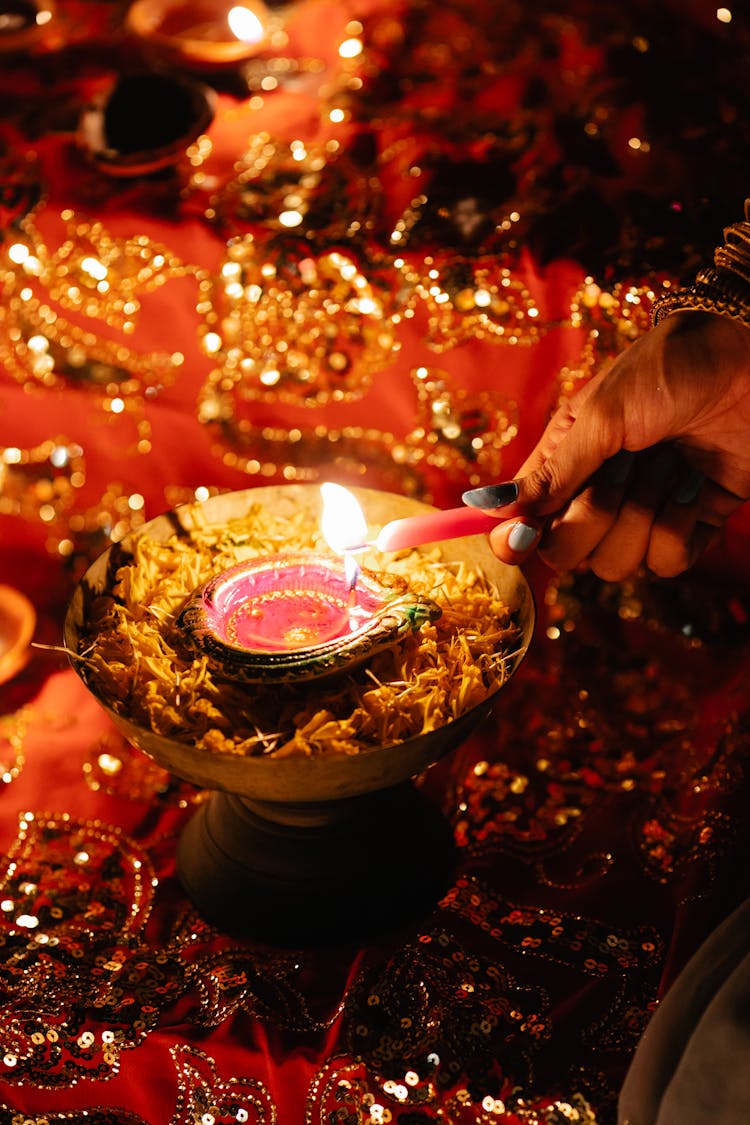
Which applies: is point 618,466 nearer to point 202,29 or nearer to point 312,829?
point 312,829

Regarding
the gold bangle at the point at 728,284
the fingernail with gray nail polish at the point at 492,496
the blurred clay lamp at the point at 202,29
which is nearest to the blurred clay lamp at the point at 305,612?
the fingernail with gray nail polish at the point at 492,496

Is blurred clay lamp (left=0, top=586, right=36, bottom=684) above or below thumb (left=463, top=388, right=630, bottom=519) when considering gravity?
below

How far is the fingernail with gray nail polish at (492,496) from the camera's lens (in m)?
0.96

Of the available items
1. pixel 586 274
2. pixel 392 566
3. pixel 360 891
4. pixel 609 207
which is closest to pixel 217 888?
pixel 360 891

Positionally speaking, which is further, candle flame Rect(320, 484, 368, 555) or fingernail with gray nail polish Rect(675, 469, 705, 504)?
fingernail with gray nail polish Rect(675, 469, 705, 504)

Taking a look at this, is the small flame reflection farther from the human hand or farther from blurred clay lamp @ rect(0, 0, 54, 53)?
blurred clay lamp @ rect(0, 0, 54, 53)

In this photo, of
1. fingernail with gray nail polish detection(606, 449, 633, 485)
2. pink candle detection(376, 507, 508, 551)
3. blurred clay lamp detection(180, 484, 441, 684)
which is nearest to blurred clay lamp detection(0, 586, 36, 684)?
blurred clay lamp detection(180, 484, 441, 684)

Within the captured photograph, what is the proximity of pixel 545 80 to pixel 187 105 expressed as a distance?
0.58m

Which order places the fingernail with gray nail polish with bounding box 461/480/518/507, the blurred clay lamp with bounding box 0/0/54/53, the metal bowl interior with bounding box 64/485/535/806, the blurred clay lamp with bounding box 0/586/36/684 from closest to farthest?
the metal bowl interior with bounding box 64/485/535/806 < the fingernail with gray nail polish with bounding box 461/480/518/507 < the blurred clay lamp with bounding box 0/586/36/684 < the blurred clay lamp with bounding box 0/0/54/53

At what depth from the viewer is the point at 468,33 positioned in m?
1.84

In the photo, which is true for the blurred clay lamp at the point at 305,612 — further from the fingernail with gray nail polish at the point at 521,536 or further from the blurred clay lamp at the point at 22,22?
the blurred clay lamp at the point at 22,22

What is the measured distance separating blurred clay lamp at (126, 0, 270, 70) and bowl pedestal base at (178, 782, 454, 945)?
1169mm

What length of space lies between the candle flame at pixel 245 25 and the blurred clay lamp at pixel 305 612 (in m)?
0.99

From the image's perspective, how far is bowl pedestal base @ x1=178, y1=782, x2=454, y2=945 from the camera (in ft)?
3.43
